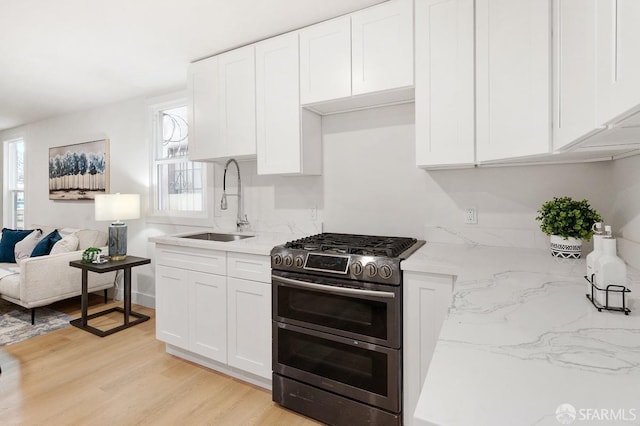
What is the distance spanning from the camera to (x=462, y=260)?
1.71 metres

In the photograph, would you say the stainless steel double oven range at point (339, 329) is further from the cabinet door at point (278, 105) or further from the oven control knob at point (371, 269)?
the cabinet door at point (278, 105)

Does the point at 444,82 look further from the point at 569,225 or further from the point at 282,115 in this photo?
the point at 282,115

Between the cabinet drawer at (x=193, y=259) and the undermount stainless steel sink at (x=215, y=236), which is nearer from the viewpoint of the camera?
the cabinet drawer at (x=193, y=259)

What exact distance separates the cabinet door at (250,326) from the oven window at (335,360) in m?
0.17

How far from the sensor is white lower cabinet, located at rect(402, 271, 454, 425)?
5.45ft

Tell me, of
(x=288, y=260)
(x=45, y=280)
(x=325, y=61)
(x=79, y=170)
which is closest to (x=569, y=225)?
(x=288, y=260)

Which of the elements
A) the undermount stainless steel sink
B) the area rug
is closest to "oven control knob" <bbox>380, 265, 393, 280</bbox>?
the undermount stainless steel sink

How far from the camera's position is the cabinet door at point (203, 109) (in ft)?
9.07

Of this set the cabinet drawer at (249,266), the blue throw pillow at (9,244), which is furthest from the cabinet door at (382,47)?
the blue throw pillow at (9,244)

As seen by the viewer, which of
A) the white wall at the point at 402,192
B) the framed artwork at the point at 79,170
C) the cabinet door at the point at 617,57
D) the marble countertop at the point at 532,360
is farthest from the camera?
the framed artwork at the point at 79,170

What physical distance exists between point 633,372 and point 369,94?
6.07 ft

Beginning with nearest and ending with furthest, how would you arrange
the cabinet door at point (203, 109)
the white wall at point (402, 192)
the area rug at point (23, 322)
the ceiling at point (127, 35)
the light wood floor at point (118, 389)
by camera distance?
the white wall at point (402, 192) < the light wood floor at point (118, 389) < the ceiling at point (127, 35) < the cabinet door at point (203, 109) < the area rug at point (23, 322)

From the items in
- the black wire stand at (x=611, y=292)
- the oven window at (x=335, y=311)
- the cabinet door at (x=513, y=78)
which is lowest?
the oven window at (x=335, y=311)

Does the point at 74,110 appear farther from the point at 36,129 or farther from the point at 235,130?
the point at 235,130
